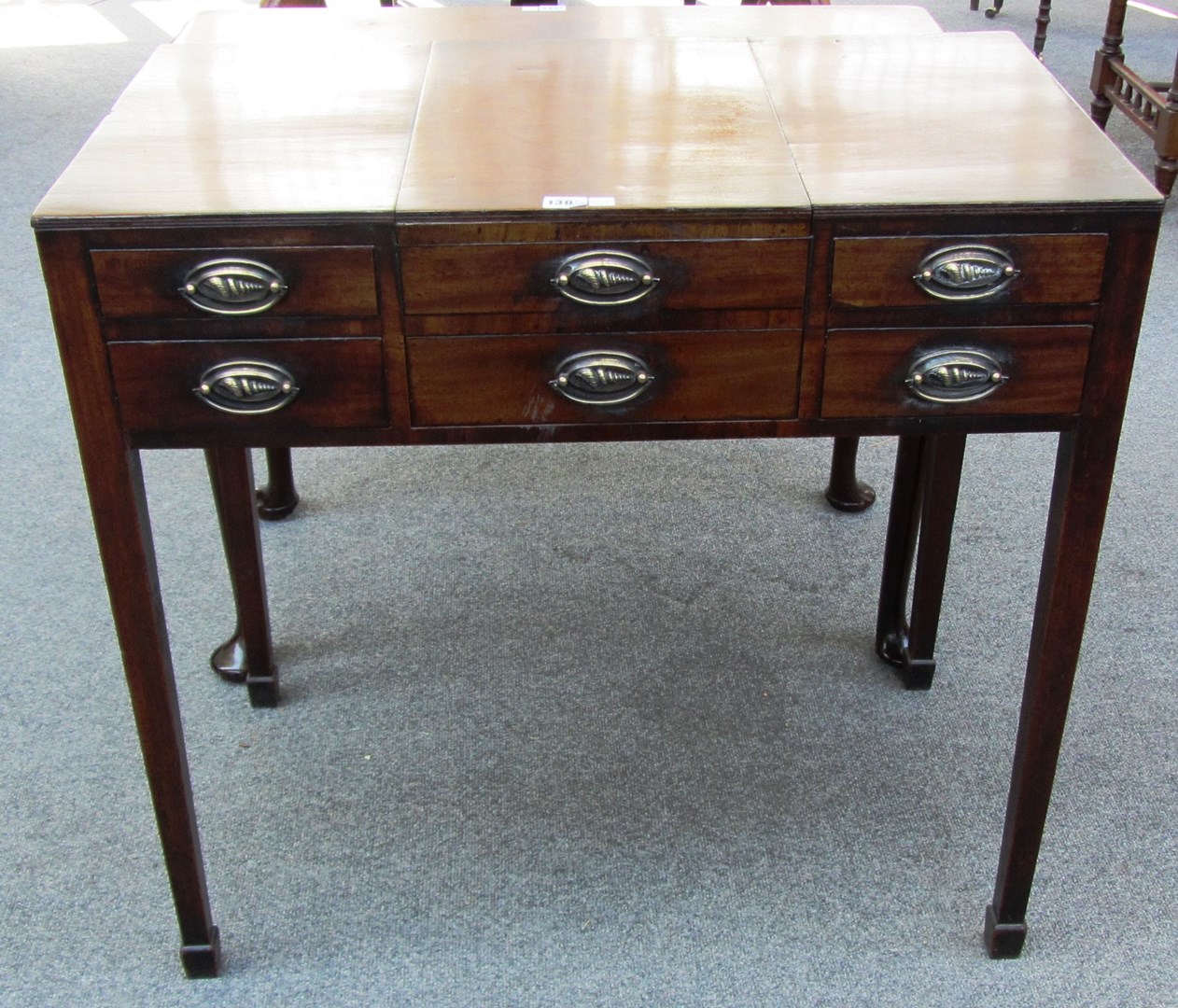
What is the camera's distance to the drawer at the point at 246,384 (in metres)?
1.26

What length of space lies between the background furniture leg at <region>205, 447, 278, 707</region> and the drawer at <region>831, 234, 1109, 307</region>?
820 millimetres

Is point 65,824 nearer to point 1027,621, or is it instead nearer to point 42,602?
point 42,602

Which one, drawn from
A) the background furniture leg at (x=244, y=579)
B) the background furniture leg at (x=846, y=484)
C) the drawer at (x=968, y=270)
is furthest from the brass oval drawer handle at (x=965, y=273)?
the background furniture leg at (x=846, y=484)

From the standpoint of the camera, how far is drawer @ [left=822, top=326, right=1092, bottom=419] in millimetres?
1282

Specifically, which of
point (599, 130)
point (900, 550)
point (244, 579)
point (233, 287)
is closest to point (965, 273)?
point (599, 130)

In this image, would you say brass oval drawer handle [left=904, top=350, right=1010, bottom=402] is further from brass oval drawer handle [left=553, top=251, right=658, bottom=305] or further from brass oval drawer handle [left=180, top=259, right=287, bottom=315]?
brass oval drawer handle [left=180, top=259, right=287, bottom=315]

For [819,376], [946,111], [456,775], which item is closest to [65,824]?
[456,775]

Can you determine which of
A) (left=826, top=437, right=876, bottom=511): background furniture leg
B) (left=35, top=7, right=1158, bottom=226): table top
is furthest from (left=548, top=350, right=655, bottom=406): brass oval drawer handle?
(left=826, top=437, right=876, bottom=511): background furniture leg

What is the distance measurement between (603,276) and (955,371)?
326 millimetres

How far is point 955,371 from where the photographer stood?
4.24 feet

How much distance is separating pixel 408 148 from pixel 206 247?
233mm

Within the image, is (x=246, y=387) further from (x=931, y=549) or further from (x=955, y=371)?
(x=931, y=549)

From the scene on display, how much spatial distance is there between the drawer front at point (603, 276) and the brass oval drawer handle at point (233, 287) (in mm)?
115

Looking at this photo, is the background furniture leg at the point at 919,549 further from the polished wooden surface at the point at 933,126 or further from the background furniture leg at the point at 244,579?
the background furniture leg at the point at 244,579
